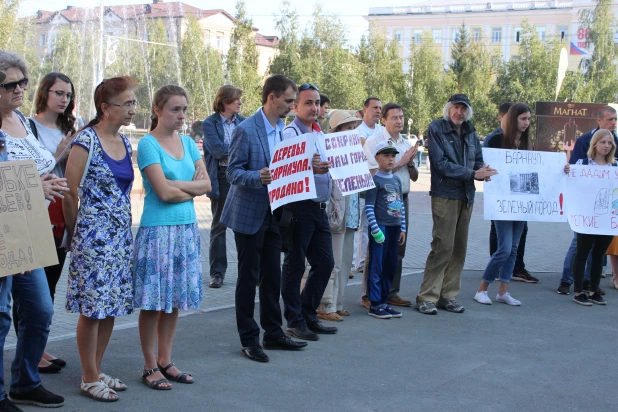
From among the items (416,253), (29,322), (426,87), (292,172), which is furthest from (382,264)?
(426,87)

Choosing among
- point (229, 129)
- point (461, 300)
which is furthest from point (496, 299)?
point (229, 129)

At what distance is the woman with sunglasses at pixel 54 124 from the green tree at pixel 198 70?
144ft

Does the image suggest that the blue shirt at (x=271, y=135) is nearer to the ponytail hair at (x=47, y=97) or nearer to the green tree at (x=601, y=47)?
the ponytail hair at (x=47, y=97)

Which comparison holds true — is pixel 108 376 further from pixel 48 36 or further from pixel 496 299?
pixel 48 36

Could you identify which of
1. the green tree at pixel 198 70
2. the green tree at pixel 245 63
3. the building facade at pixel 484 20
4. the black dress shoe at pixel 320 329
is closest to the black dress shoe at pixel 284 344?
the black dress shoe at pixel 320 329

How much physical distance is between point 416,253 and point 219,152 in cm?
431

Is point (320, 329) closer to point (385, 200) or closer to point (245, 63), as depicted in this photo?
point (385, 200)

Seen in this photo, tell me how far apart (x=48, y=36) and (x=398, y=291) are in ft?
138

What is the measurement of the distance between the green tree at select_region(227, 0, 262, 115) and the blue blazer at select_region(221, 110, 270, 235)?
41766 millimetres

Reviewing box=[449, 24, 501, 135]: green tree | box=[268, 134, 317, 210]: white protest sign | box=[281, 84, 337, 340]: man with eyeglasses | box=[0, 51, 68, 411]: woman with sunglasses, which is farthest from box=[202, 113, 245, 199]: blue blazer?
box=[449, 24, 501, 135]: green tree

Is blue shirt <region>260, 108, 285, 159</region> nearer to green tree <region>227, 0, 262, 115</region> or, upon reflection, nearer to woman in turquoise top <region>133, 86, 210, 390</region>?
woman in turquoise top <region>133, 86, 210, 390</region>

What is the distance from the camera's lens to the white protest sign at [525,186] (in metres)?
8.38

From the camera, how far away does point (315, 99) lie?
21.6ft

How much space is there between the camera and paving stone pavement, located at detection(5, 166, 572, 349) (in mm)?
7078
